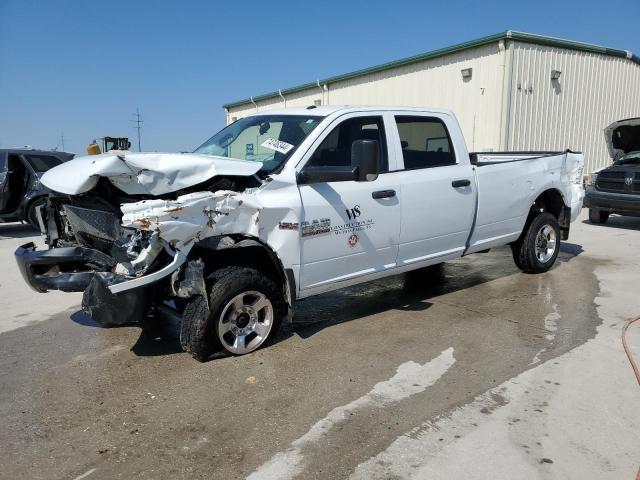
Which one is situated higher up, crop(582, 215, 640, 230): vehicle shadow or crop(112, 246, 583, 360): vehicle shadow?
crop(582, 215, 640, 230): vehicle shadow

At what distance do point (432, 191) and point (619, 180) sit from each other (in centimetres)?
745

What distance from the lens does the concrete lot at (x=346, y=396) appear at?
286 cm

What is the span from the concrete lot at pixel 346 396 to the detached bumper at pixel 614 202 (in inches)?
205

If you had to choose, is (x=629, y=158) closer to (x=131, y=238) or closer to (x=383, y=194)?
(x=383, y=194)

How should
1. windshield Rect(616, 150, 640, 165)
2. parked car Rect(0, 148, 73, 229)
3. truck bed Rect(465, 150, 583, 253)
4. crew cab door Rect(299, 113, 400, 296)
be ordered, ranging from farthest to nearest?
windshield Rect(616, 150, 640, 165) < parked car Rect(0, 148, 73, 229) < truck bed Rect(465, 150, 583, 253) < crew cab door Rect(299, 113, 400, 296)

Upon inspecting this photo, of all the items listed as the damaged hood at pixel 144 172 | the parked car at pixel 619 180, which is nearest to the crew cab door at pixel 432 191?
the damaged hood at pixel 144 172

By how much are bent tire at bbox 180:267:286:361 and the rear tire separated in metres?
9.30

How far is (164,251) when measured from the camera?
3709 millimetres

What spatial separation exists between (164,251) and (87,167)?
32.1 inches

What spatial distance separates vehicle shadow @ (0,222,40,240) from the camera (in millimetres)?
10852

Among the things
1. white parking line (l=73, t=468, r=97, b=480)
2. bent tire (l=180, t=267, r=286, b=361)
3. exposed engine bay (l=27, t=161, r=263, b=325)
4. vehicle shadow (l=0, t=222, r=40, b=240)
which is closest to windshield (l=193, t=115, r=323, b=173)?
exposed engine bay (l=27, t=161, r=263, b=325)

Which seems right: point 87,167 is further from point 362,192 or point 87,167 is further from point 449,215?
point 449,215

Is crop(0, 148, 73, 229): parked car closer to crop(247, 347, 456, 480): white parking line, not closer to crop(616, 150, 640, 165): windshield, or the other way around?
crop(247, 347, 456, 480): white parking line

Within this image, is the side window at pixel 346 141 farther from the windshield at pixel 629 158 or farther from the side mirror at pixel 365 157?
the windshield at pixel 629 158
